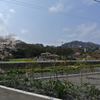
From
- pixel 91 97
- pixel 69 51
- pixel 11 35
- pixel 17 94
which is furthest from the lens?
pixel 69 51

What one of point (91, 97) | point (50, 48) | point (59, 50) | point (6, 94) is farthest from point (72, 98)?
point (50, 48)

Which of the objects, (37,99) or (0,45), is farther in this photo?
(0,45)

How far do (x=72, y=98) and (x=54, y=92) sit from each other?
88cm

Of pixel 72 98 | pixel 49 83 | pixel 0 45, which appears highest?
pixel 0 45

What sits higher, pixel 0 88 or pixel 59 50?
pixel 59 50

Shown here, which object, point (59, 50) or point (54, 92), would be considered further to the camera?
point (59, 50)

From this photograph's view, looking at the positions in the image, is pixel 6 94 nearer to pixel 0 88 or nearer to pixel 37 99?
pixel 0 88

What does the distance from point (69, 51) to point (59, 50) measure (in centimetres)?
665

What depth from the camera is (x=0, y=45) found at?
17.9 meters

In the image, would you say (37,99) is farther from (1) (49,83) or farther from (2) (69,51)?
(2) (69,51)

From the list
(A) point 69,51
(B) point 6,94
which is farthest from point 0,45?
(A) point 69,51

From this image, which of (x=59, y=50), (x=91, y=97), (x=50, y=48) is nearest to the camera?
(x=91, y=97)

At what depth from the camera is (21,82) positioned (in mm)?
6863

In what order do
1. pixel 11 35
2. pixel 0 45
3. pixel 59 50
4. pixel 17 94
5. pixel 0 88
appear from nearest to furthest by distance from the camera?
pixel 17 94, pixel 0 88, pixel 0 45, pixel 11 35, pixel 59 50
